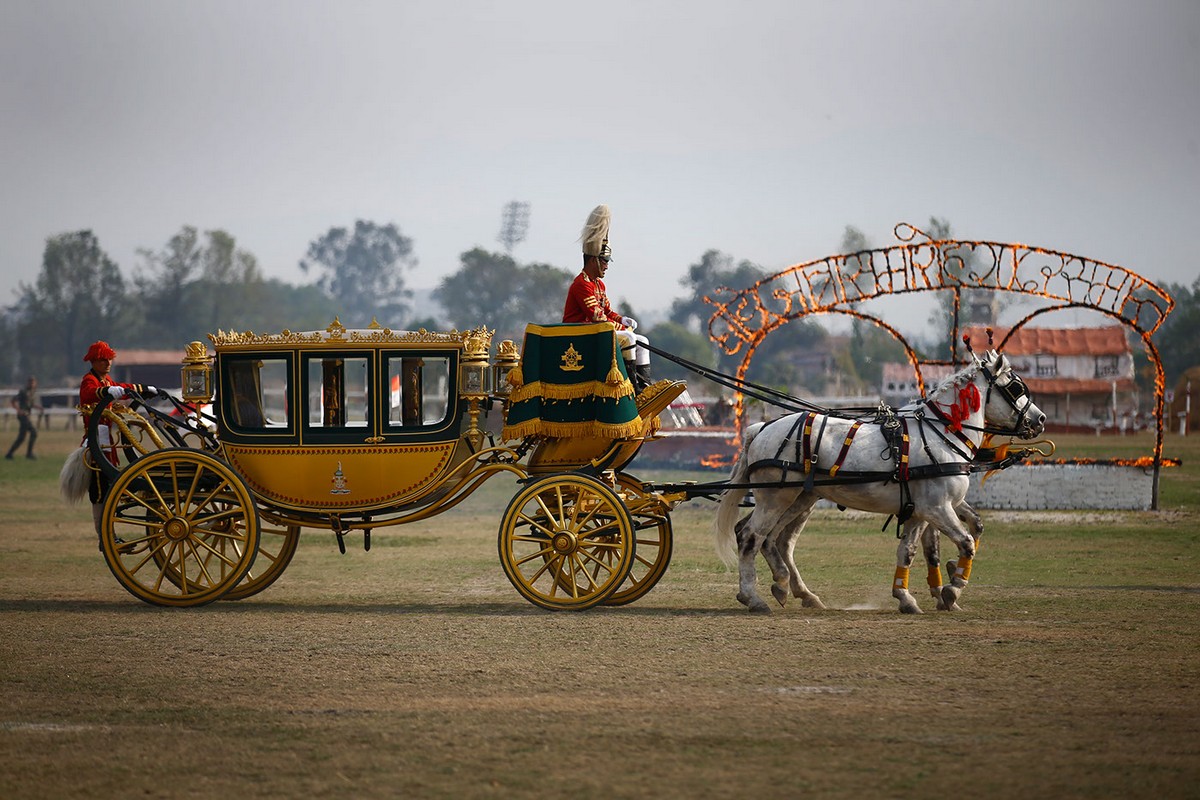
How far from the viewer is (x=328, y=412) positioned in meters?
11.4

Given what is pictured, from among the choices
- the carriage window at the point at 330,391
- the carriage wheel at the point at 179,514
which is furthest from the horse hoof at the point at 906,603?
the carriage wheel at the point at 179,514

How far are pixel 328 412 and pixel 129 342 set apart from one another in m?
101

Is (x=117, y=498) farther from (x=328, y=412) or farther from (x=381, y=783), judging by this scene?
(x=381, y=783)

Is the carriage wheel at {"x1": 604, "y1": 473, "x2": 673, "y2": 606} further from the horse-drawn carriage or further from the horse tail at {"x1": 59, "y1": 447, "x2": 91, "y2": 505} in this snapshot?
the horse tail at {"x1": 59, "y1": 447, "x2": 91, "y2": 505}

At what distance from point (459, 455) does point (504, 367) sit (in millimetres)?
795

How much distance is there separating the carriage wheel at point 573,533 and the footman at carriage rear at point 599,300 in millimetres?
1091

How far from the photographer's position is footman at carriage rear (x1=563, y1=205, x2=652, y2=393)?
36.4 feet

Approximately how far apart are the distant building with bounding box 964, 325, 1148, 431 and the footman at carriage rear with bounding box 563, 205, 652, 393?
4727 cm

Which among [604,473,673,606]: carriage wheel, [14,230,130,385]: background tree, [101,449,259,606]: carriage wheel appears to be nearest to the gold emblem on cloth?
[604,473,673,606]: carriage wheel

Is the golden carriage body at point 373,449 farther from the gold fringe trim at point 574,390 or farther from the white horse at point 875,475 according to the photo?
the white horse at point 875,475

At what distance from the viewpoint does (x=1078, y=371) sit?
58.7 meters

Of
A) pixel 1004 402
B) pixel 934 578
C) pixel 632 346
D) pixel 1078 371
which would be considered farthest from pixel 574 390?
pixel 1078 371

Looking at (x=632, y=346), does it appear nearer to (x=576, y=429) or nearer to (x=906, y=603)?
(x=576, y=429)

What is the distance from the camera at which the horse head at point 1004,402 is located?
39.1 ft
